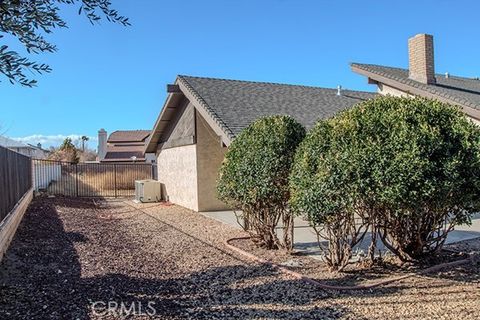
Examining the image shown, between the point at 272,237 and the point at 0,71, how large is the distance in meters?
6.04

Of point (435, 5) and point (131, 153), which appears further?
point (131, 153)

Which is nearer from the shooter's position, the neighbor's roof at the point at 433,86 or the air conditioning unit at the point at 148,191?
the neighbor's roof at the point at 433,86

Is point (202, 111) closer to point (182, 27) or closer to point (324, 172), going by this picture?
point (182, 27)

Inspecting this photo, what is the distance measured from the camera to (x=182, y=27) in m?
13.0

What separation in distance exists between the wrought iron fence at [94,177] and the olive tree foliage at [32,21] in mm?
19399

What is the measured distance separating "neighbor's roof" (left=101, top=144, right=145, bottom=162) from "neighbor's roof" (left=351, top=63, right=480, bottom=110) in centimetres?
3615

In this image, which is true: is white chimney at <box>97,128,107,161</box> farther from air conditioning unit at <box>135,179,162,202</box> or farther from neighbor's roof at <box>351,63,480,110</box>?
neighbor's roof at <box>351,63,480,110</box>

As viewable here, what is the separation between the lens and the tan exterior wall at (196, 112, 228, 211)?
1507 centimetres

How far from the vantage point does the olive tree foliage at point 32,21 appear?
342cm

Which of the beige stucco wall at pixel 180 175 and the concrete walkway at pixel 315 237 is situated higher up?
the beige stucco wall at pixel 180 175

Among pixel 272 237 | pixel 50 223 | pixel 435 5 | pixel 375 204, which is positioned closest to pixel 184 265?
pixel 272 237

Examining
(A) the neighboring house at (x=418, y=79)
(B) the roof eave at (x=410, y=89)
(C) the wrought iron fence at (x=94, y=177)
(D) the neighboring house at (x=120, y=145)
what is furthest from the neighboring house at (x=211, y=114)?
(D) the neighboring house at (x=120, y=145)

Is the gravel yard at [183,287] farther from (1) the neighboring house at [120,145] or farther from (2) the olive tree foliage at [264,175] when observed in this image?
(1) the neighboring house at [120,145]

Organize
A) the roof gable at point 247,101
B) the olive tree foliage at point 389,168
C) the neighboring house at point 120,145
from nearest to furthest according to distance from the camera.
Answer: the olive tree foliage at point 389,168 → the roof gable at point 247,101 → the neighboring house at point 120,145
